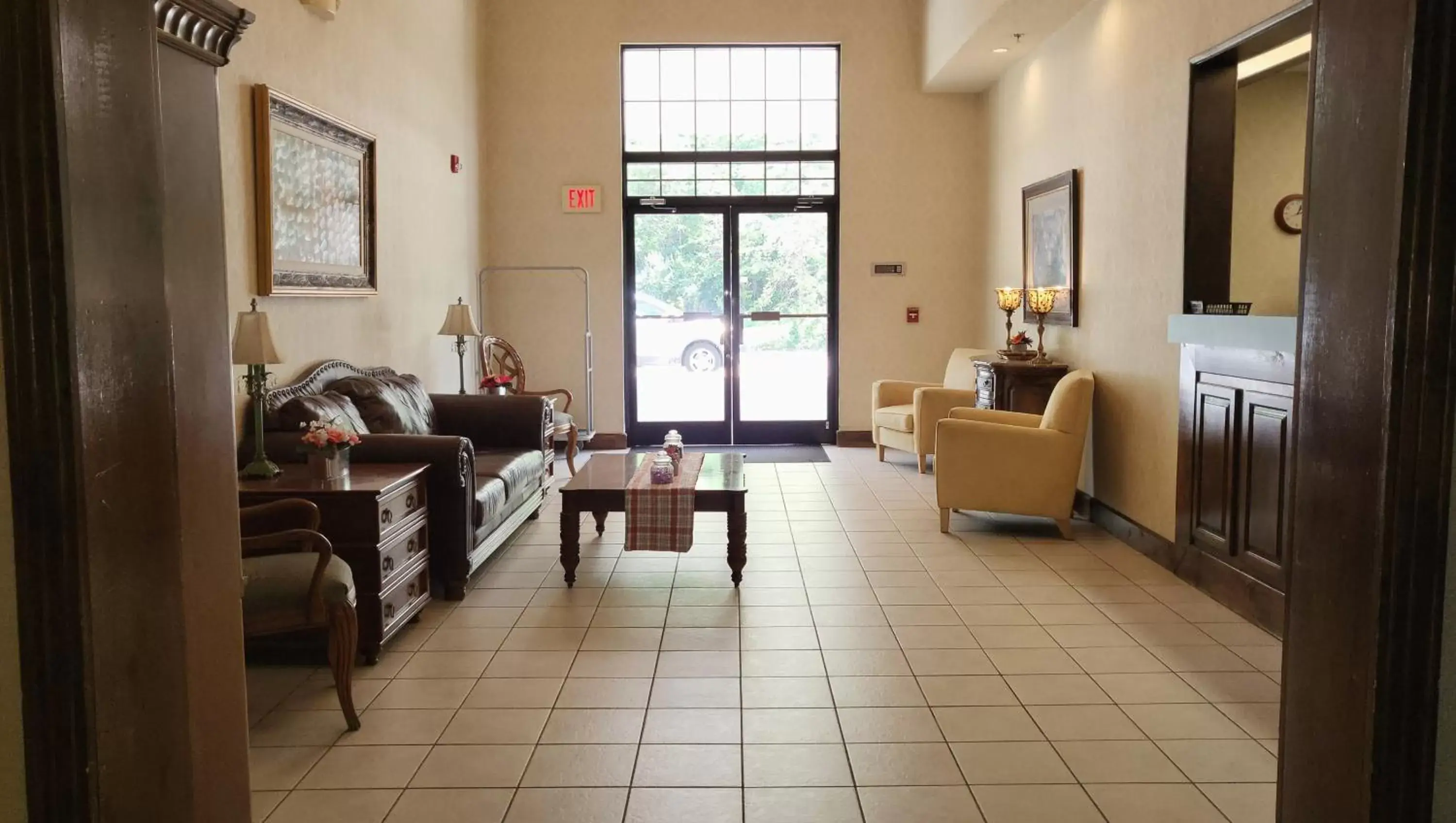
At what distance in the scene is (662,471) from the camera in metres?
5.09

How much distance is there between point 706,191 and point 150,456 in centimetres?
795

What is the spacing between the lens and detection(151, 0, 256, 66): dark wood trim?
156cm

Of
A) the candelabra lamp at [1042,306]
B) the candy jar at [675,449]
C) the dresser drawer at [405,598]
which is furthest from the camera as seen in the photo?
the candelabra lamp at [1042,306]

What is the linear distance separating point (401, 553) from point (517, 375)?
425 centimetres

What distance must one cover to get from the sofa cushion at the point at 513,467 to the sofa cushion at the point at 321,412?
0.60 metres

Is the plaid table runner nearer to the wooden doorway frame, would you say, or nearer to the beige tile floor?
the beige tile floor

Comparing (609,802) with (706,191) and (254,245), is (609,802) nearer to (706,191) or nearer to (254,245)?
(254,245)

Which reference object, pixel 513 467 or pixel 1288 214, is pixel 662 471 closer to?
pixel 513 467

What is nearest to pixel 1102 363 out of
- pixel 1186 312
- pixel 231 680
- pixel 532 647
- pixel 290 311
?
→ pixel 1186 312

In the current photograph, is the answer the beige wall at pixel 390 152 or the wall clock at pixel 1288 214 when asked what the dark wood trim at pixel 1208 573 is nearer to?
the wall clock at pixel 1288 214

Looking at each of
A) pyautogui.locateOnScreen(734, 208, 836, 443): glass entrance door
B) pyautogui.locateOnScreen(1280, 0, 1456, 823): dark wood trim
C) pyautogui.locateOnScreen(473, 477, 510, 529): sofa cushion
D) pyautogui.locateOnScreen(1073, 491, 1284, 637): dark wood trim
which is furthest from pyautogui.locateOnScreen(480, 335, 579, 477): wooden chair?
pyautogui.locateOnScreen(1280, 0, 1456, 823): dark wood trim

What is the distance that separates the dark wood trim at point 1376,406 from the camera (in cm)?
130

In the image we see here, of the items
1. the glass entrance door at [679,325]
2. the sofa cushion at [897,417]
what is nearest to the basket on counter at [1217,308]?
the sofa cushion at [897,417]

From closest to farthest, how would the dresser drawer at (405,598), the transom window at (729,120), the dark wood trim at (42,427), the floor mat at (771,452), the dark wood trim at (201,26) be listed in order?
the dark wood trim at (42,427)
the dark wood trim at (201,26)
the dresser drawer at (405,598)
the floor mat at (771,452)
the transom window at (729,120)
